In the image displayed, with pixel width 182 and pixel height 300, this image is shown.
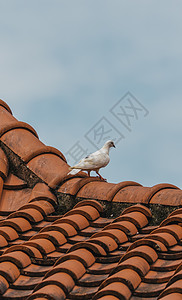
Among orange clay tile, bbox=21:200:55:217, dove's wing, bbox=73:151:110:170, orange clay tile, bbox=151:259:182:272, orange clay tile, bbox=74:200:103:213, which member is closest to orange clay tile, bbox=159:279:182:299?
orange clay tile, bbox=151:259:182:272

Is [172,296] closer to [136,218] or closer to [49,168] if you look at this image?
[136,218]

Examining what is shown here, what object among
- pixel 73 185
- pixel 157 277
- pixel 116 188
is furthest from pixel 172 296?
pixel 73 185

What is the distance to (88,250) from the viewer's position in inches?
139

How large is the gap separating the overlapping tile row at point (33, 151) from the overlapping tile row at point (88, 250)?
86 cm

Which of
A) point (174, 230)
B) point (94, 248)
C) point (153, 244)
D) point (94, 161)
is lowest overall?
point (94, 248)

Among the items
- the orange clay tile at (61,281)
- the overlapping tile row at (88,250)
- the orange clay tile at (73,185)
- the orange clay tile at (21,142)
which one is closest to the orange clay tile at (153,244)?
the overlapping tile row at (88,250)

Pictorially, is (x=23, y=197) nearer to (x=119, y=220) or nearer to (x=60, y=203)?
(x=60, y=203)

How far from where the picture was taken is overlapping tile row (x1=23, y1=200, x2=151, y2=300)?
307cm

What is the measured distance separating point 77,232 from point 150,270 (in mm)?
1080

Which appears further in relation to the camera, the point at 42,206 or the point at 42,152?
the point at 42,152

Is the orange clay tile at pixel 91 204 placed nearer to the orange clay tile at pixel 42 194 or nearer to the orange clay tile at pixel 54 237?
the orange clay tile at pixel 42 194

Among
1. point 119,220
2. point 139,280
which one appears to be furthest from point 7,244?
point 139,280

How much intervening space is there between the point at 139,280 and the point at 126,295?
9.5 inches

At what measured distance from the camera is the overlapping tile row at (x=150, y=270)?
2.82 meters
